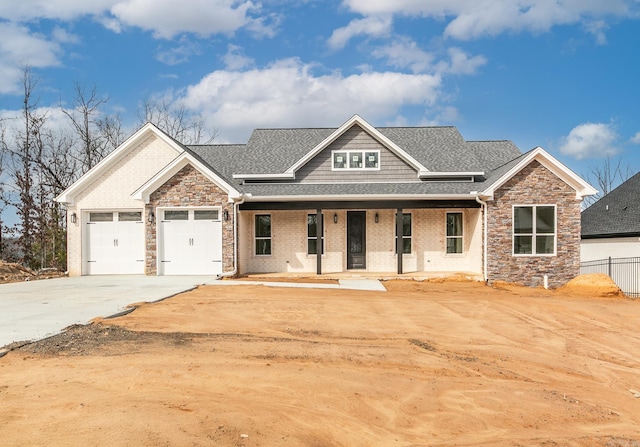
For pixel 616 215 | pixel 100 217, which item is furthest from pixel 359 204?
pixel 616 215

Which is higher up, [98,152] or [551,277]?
[98,152]

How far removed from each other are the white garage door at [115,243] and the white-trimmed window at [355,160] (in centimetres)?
869

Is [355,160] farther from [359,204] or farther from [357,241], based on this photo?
[357,241]

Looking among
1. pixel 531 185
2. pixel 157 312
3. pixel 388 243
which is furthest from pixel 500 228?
pixel 157 312

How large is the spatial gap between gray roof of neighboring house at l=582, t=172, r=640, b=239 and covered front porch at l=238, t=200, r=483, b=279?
9.31 meters

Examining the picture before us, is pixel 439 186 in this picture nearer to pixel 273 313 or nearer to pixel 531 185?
pixel 531 185

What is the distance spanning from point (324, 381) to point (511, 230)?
13067mm

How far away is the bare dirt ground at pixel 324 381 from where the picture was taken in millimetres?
3953

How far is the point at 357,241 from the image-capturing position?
18.0m

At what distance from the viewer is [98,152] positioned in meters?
29.2

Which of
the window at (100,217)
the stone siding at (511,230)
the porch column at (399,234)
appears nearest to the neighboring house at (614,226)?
the stone siding at (511,230)

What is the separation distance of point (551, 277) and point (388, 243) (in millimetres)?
6354

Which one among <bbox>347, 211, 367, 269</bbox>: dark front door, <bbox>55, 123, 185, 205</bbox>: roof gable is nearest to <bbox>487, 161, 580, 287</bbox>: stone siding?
<bbox>347, 211, 367, 269</bbox>: dark front door

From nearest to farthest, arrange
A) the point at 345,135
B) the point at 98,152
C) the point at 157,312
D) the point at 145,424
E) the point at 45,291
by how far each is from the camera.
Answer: the point at 145,424
the point at 157,312
the point at 45,291
the point at 345,135
the point at 98,152
